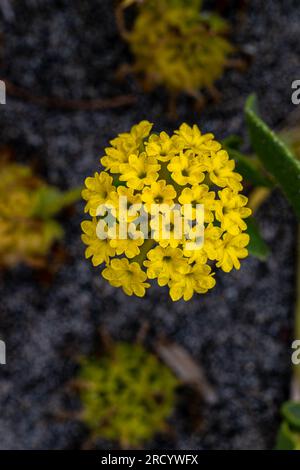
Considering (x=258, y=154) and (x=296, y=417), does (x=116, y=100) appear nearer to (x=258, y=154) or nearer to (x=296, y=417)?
(x=258, y=154)

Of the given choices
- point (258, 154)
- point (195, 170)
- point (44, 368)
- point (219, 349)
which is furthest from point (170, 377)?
point (195, 170)

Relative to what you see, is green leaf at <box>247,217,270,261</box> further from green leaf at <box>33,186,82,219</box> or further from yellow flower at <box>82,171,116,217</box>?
green leaf at <box>33,186,82,219</box>

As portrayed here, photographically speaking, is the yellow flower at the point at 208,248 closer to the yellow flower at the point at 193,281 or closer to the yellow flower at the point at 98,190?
the yellow flower at the point at 193,281

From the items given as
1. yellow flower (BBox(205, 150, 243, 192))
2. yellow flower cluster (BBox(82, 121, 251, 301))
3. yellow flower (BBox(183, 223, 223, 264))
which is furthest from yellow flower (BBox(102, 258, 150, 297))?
yellow flower (BBox(205, 150, 243, 192))

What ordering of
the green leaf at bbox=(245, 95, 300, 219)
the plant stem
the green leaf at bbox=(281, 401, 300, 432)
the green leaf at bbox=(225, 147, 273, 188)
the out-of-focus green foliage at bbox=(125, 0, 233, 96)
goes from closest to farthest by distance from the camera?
the green leaf at bbox=(245, 95, 300, 219)
the green leaf at bbox=(225, 147, 273, 188)
the green leaf at bbox=(281, 401, 300, 432)
the out-of-focus green foliage at bbox=(125, 0, 233, 96)
the plant stem

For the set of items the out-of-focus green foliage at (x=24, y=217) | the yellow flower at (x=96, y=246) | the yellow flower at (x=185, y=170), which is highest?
the out-of-focus green foliage at (x=24, y=217)

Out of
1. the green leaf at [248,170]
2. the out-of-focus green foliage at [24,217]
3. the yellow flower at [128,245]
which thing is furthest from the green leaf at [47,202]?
the yellow flower at [128,245]
